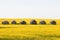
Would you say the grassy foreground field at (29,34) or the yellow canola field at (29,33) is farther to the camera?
the yellow canola field at (29,33)

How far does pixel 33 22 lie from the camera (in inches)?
3492

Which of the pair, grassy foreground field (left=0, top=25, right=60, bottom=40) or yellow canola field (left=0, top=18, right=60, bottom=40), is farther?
yellow canola field (left=0, top=18, right=60, bottom=40)

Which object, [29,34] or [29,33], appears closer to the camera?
[29,34]
